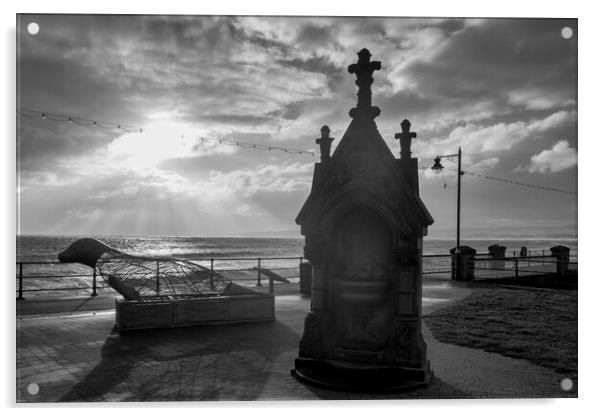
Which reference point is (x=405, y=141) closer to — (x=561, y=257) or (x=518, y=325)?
(x=518, y=325)

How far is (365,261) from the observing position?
6.41 m

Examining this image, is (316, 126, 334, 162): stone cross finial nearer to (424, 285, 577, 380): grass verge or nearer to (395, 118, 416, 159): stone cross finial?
(395, 118, 416, 159): stone cross finial

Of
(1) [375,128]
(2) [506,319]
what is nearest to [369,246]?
(1) [375,128]

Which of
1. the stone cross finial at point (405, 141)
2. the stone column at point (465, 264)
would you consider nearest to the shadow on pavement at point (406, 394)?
the stone cross finial at point (405, 141)

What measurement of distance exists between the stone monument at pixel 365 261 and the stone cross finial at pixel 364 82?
1cm

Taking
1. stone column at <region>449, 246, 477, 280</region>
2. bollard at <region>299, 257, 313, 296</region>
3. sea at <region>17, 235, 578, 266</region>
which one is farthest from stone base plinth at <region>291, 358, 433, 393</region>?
sea at <region>17, 235, 578, 266</region>

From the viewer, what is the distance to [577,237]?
6.64 m

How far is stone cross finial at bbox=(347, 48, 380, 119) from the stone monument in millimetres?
13

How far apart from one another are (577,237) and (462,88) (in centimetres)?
263

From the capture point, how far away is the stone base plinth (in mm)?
5812

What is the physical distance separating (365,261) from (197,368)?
2639mm

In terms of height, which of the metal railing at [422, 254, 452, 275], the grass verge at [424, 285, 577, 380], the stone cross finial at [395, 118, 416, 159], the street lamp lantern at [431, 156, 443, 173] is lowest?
the metal railing at [422, 254, 452, 275]

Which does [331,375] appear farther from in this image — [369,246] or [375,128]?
[375,128]

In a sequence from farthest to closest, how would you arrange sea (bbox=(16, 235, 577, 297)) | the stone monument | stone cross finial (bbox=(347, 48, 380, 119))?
sea (bbox=(16, 235, 577, 297)), stone cross finial (bbox=(347, 48, 380, 119)), the stone monument
